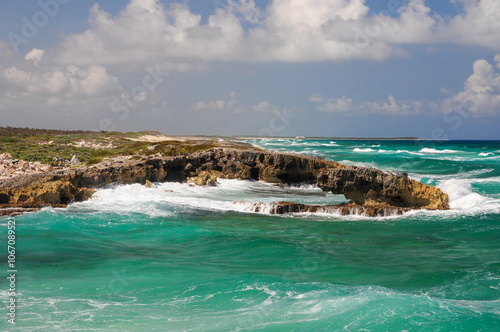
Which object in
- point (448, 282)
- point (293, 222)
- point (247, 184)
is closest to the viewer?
point (448, 282)

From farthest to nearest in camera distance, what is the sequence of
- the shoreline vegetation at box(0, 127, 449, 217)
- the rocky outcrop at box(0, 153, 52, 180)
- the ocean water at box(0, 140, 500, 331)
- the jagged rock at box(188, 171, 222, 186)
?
1. the jagged rock at box(188, 171, 222, 186)
2. the rocky outcrop at box(0, 153, 52, 180)
3. the shoreline vegetation at box(0, 127, 449, 217)
4. the ocean water at box(0, 140, 500, 331)

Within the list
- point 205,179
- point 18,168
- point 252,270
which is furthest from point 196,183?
point 252,270

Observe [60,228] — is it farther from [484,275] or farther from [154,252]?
[484,275]

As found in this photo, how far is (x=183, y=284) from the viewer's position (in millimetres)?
11031

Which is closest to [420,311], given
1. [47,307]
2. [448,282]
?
[448,282]

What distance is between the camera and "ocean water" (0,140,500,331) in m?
8.87

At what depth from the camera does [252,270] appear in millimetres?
12109

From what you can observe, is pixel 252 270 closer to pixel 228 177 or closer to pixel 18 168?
pixel 228 177

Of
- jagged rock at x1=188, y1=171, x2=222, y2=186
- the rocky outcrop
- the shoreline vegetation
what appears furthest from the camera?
jagged rock at x1=188, y1=171, x2=222, y2=186

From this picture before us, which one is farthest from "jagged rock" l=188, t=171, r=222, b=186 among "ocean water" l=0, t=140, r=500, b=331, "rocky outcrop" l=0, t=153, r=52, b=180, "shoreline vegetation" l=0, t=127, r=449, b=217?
"rocky outcrop" l=0, t=153, r=52, b=180

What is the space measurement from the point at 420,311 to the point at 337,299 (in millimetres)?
1818

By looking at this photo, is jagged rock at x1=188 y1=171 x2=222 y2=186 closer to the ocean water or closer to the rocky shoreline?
the rocky shoreline

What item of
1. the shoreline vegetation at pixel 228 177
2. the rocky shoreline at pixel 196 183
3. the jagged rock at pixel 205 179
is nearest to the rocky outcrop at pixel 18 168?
the shoreline vegetation at pixel 228 177

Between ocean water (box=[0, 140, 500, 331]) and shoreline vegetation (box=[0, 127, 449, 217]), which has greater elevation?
shoreline vegetation (box=[0, 127, 449, 217])
